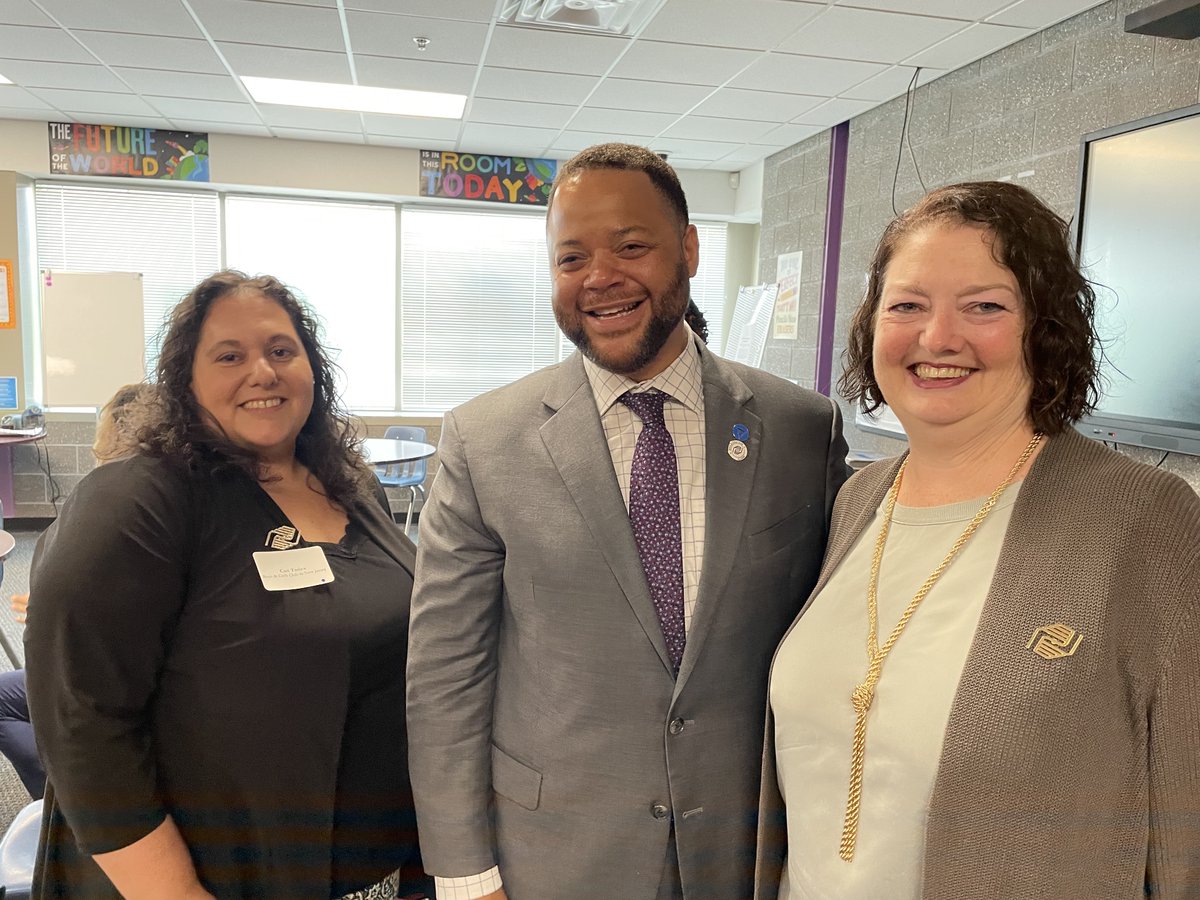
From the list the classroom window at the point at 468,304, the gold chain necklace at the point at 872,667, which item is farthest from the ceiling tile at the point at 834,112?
the gold chain necklace at the point at 872,667

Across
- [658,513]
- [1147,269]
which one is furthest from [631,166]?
[1147,269]

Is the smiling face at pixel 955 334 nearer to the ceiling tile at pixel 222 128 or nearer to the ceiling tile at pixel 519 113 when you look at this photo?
the ceiling tile at pixel 519 113

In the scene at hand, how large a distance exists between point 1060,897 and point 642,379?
0.86 meters

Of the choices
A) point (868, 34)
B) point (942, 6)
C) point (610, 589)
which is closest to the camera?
point (610, 589)

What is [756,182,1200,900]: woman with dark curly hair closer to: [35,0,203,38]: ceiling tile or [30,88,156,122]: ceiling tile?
[35,0,203,38]: ceiling tile

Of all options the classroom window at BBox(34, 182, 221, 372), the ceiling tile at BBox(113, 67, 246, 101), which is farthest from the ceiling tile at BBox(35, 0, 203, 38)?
the classroom window at BBox(34, 182, 221, 372)

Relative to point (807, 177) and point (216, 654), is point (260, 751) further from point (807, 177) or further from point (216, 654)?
point (807, 177)

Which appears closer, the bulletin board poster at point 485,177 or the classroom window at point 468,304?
the bulletin board poster at point 485,177

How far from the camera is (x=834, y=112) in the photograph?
4711 mm

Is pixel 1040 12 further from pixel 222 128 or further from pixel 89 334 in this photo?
pixel 89 334

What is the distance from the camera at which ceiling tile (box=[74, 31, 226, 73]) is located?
3.86 metres

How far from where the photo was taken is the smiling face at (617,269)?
1267 millimetres

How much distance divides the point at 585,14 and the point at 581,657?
10.1ft

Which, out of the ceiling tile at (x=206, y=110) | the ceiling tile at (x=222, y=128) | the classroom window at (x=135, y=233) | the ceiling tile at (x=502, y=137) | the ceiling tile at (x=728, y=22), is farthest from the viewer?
the classroom window at (x=135, y=233)
